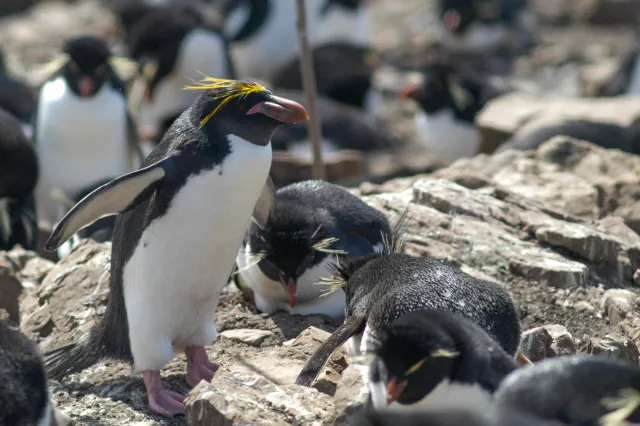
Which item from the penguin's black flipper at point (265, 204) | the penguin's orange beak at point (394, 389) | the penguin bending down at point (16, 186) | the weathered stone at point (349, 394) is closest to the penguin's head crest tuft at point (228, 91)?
the penguin's black flipper at point (265, 204)

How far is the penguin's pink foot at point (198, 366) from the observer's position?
420cm

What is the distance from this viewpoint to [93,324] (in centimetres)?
462

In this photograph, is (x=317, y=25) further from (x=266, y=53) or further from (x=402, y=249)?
(x=402, y=249)

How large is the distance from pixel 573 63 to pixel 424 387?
948cm

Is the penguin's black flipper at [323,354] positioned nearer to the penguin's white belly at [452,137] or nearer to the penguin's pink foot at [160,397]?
the penguin's pink foot at [160,397]

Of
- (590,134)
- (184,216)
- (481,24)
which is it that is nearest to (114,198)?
(184,216)

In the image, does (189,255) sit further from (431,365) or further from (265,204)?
(431,365)

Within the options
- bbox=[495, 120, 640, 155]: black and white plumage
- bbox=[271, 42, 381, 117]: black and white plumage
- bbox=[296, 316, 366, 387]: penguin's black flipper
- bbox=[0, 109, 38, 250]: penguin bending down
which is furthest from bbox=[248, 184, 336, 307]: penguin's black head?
bbox=[271, 42, 381, 117]: black and white plumage

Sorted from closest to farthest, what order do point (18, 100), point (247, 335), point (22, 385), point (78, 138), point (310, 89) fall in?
point (22, 385) < point (247, 335) < point (310, 89) < point (78, 138) < point (18, 100)

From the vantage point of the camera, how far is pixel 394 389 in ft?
10.3

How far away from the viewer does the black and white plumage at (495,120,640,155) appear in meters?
7.29

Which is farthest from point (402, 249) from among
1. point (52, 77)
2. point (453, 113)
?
point (453, 113)

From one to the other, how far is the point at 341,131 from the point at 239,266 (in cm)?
449

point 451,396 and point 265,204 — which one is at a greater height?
point 265,204
